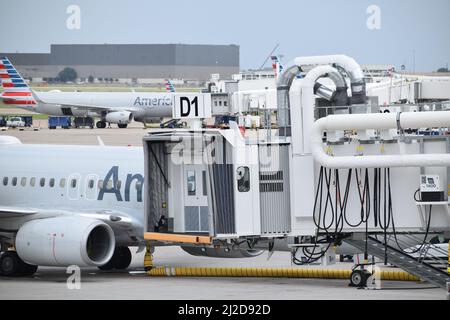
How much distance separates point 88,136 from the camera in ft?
263

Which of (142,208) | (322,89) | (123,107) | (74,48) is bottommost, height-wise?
(142,208)

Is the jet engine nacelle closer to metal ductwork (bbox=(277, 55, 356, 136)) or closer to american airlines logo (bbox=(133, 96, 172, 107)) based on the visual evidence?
american airlines logo (bbox=(133, 96, 172, 107))

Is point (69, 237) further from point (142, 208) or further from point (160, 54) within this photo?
point (160, 54)

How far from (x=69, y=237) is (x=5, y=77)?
7979cm

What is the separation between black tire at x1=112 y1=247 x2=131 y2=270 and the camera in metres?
30.5

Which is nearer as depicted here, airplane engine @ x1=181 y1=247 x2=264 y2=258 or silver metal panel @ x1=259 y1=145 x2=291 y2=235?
silver metal panel @ x1=259 y1=145 x2=291 y2=235

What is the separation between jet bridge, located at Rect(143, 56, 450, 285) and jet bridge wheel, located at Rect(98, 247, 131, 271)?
4497 millimetres

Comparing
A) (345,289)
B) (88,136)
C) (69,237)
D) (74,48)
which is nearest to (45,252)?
(69,237)

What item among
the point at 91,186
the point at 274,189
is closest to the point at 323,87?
the point at 274,189

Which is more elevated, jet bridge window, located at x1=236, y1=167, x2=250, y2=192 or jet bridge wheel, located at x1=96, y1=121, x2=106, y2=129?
jet bridge wheel, located at x1=96, y1=121, x2=106, y2=129

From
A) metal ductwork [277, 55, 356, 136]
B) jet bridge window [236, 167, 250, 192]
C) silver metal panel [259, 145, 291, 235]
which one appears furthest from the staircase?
metal ductwork [277, 55, 356, 136]

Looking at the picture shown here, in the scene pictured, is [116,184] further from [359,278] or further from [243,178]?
[359,278]

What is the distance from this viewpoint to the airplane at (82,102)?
103125 mm

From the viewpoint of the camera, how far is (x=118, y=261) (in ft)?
100
